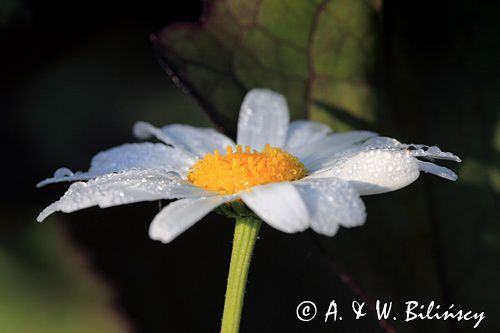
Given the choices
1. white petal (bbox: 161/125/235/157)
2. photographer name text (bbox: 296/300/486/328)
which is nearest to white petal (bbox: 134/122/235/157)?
white petal (bbox: 161/125/235/157)

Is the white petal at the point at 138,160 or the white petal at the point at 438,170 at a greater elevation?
the white petal at the point at 138,160

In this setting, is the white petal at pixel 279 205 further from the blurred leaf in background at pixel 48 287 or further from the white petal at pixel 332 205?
the blurred leaf in background at pixel 48 287

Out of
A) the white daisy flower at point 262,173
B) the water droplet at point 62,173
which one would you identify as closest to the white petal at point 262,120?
the white daisy flower at point 262,173

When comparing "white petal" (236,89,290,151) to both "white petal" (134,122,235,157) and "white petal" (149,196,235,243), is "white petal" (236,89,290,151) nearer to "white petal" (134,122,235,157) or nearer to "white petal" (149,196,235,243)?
"white petal" (134,122,235,157)

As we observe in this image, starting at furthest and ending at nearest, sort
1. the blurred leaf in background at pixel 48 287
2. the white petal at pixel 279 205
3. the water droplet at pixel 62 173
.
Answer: the blurred leaf in background at pixel 48 287 < the water droplet at pixel 62 173 < the white petal at pixel 279 205

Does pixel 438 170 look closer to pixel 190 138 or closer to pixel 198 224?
pixel 190 138

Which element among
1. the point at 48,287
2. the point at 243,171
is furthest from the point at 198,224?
the point at 243,171

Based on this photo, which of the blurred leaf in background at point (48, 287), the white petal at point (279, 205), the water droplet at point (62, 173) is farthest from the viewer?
the blurred leaf in background at point (48, 287)
